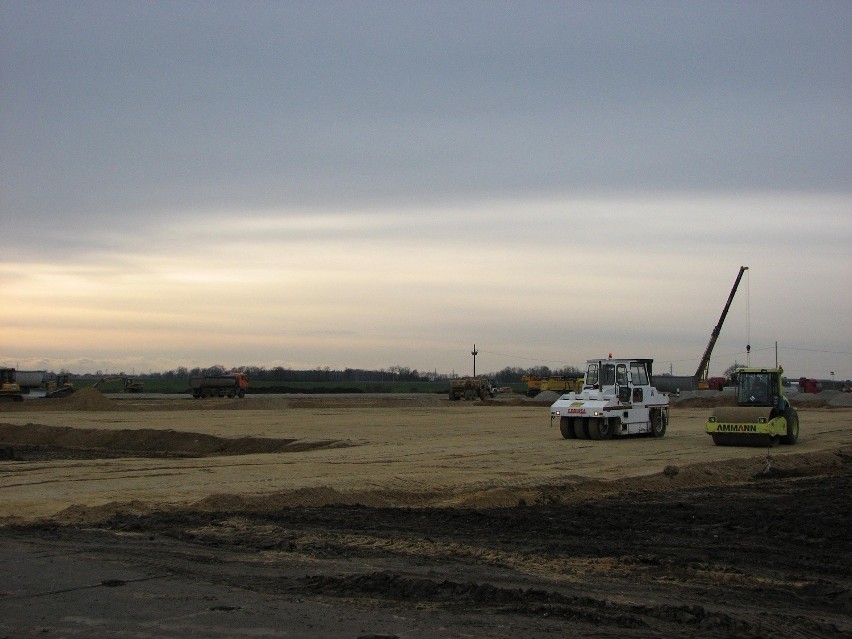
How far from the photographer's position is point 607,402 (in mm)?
30297

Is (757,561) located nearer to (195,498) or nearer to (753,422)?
(195,498)

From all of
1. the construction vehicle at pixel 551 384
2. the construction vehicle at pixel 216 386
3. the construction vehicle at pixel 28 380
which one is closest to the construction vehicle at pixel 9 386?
the construction vehicle at pixel 28 380

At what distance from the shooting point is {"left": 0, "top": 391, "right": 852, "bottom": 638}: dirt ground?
809 centimetres

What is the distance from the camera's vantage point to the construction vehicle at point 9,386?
202 ft

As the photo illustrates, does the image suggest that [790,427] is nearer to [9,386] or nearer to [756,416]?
[756,416]

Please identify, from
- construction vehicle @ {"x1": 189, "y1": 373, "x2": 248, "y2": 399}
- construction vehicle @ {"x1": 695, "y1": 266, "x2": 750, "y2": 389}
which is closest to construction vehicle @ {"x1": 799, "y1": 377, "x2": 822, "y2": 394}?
construction vehicle @ {"x1": 695, "y1": 266, "x2": 750, "y2": 389}

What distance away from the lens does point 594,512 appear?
14859mm

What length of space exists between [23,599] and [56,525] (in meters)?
4.68

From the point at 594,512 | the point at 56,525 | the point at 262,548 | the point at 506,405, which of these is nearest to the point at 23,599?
the point at 262,548

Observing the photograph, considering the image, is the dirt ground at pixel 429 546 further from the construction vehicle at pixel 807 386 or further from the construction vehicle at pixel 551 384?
the construction vehicle at pixel 807 386

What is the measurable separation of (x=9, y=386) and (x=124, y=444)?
108ft

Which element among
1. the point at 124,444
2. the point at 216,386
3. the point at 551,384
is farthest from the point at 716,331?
the point at 124,444

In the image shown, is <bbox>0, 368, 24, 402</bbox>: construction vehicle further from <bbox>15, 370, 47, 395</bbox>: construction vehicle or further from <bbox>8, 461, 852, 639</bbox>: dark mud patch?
<bbox>8, 461, 852, 639</bbox>: dark mud patch

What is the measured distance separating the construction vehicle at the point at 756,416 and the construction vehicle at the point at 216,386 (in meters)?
52.1
